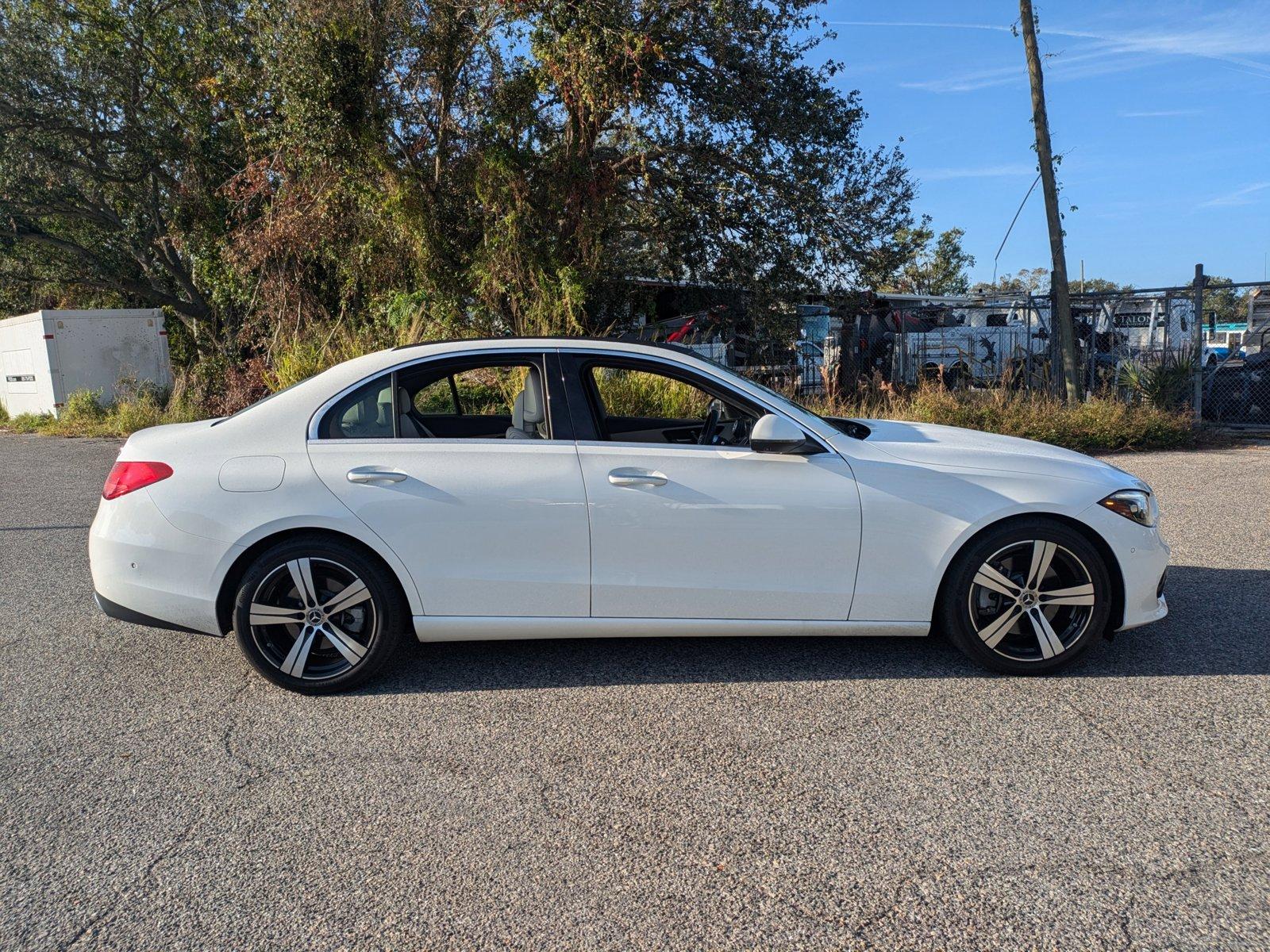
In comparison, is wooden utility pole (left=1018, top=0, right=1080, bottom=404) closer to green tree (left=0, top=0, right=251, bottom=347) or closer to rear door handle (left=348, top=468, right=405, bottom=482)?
rear door handle (left=348, top=468, right=405, bottom=482)

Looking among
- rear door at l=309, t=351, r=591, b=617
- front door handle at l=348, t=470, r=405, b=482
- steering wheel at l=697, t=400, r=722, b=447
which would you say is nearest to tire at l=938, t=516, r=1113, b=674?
steering wheel at l=697, t=400, r=722, b=447

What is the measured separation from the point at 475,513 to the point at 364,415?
0.76 m

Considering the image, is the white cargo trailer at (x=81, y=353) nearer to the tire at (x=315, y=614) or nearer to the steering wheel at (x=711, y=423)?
the tire at (x=315, y=614)

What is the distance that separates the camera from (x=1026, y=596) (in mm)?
4324

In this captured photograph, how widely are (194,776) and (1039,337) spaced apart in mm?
17335

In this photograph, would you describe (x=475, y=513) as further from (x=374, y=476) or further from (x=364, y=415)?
(x=364, y=415)

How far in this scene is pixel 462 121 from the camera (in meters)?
15.5

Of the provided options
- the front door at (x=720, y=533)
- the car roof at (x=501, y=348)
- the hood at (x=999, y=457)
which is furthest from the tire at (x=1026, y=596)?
the car roof at (x=501, y=348)

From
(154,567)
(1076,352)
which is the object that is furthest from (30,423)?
(1076,352)

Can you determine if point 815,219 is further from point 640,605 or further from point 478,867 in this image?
point 478,867

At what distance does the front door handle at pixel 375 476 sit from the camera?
4270 mm

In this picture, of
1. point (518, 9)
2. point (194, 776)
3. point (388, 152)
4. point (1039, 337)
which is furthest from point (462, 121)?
Result: point (194, 776)

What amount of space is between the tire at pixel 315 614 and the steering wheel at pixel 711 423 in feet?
5.61

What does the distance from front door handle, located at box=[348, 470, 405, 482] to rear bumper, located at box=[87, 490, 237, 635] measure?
0.63m
